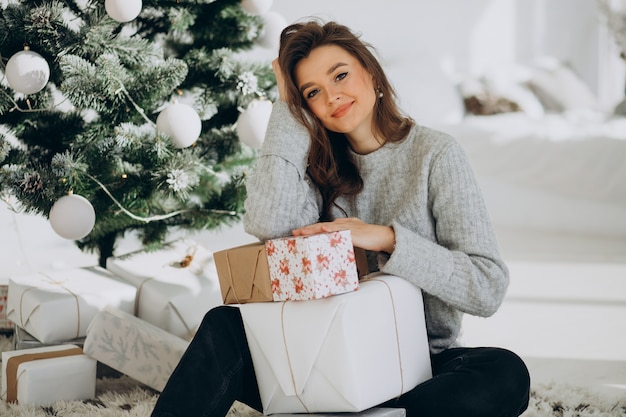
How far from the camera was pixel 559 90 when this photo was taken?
16.4 ft

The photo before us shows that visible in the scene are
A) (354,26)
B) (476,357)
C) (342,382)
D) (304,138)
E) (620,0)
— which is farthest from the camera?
(620,0)

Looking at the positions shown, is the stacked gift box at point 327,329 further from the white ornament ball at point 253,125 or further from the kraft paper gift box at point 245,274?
the white ornament ball at point 253,125

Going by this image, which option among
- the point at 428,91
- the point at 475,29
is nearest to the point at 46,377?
the point at 428,91

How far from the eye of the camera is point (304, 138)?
1.60 m

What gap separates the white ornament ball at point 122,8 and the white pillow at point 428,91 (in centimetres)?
282

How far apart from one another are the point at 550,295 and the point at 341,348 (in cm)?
185

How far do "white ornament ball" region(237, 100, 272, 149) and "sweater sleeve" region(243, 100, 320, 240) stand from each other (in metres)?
0.35

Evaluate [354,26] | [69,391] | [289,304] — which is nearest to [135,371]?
[69,391]

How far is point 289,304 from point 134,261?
39.3 inches

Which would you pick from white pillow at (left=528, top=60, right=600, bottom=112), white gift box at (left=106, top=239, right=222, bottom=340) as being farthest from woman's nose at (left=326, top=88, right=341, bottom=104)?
white pillow at (left=528, top=60, right=600, bottom=112)

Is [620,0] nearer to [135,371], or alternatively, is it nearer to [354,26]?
[354,26]

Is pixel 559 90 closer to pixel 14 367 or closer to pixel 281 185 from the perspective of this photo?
pixel 281 185

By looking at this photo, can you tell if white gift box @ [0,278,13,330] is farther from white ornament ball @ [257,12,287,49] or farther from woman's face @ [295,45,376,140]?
woman's face @ [295,45,376,140]

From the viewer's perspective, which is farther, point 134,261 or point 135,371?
point 134,261
